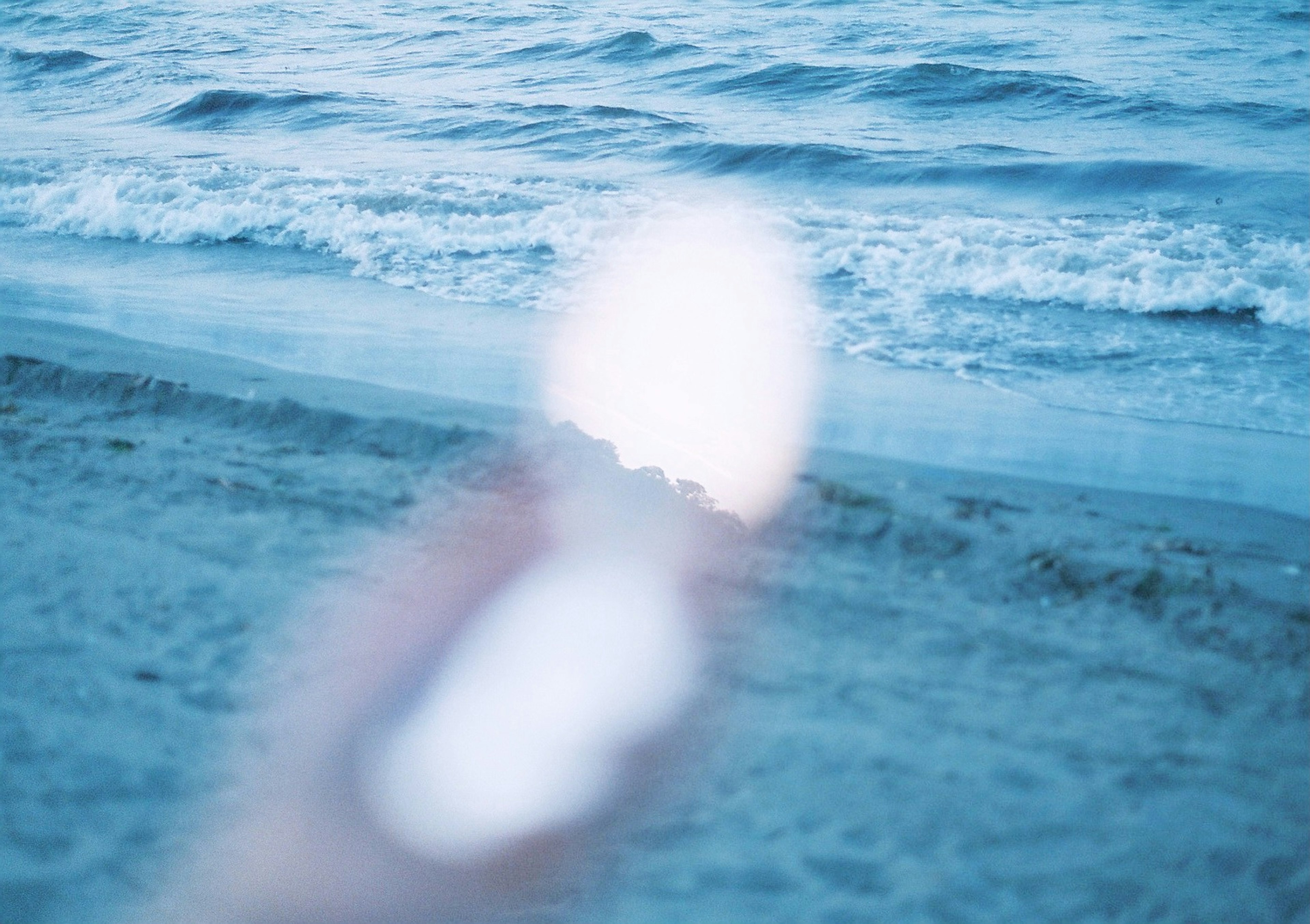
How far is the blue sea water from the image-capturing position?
6.29 meters

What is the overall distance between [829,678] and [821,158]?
8.38 m

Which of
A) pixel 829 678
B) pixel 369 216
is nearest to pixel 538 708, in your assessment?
pixel 829 678

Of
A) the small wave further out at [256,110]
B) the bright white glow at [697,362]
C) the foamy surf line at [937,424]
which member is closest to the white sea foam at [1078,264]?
the bright white glow at [697,362]

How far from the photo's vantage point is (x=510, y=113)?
12.7 metres

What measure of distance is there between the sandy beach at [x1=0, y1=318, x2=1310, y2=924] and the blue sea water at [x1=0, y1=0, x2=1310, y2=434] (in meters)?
1.91

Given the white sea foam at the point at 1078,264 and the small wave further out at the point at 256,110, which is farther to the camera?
the small wave further out at the point at 256,110

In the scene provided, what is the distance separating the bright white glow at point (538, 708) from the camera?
2559 millimetres

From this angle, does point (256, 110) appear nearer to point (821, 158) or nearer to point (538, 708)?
point (821, 158)

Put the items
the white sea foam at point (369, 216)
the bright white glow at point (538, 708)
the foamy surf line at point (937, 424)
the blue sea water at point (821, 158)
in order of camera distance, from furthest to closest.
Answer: the white sea foam at point (369, 216)
the blue sea water at point (821, 158)
the foamy surf line at point (937, 424)
the bright white glow at point (538, 708)

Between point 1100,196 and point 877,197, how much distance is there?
1.87m

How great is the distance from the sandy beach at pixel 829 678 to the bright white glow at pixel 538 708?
0.62ft

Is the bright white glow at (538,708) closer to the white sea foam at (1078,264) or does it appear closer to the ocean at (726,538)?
the ocean at (726,538)

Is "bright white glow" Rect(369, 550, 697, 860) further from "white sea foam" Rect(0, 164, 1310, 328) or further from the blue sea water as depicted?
"white sea foam" Rect(0, 164, 1310, 328)

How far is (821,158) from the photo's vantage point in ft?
34.2
